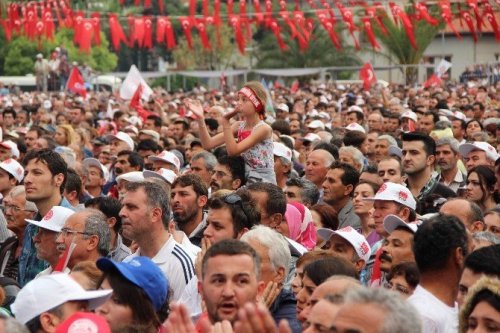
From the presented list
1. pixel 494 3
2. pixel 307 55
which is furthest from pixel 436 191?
pixel 307 55

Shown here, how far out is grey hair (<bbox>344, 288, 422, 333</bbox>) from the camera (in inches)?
181

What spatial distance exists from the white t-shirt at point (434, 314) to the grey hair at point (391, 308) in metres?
1.49

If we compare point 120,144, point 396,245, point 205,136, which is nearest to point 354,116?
point 120,144

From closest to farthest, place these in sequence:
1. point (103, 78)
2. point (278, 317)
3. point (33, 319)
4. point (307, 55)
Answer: point (33, 319), point (278, 317), point (103, 78), point (307, 55)

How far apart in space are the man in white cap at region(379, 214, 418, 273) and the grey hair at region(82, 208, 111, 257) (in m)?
2.03

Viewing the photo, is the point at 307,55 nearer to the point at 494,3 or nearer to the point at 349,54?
the point at 349,54

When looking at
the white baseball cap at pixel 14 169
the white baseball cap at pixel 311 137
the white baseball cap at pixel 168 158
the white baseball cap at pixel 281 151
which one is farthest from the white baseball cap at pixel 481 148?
the white baseball cap at pixel 14 169

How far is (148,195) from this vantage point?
891cm

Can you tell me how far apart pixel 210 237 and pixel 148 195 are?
25.2 inches

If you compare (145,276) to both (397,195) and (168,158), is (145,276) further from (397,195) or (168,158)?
(168,158)

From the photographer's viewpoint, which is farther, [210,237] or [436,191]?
[436,191]

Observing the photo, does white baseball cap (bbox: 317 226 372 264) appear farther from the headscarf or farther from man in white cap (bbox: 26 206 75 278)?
man in white cap (bbox: 26 206 75 278)

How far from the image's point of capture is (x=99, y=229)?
355 inches

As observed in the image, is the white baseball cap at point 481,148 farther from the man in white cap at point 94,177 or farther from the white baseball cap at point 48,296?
the white baseball cap at point 48,296
